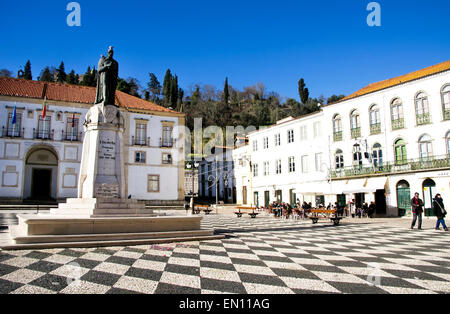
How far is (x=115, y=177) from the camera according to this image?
9.16 meters

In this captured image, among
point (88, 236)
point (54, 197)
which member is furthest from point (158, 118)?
point (88, 236)

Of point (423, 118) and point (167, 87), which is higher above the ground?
point (167, 87)

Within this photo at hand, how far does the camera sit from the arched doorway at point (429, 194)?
1966cm

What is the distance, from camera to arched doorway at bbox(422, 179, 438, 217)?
64.5 ft

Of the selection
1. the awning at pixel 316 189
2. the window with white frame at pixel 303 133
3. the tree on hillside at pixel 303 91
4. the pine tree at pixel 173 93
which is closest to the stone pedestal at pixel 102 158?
the awning at pixel 316 189

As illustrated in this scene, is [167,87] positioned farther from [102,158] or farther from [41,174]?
[102,158]

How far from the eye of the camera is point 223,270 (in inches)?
184

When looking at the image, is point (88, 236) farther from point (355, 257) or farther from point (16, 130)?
point (16, 130)

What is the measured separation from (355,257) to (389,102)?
20469 mm

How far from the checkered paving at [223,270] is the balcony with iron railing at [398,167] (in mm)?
15598

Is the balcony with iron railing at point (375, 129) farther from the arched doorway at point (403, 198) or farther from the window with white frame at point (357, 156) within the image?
the arched doorway at point (403, 198)

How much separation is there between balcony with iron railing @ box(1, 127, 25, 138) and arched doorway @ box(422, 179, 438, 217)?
106 feet

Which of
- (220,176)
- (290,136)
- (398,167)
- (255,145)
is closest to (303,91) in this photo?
(220,176)

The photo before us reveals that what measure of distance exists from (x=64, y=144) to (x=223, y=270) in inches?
1062
